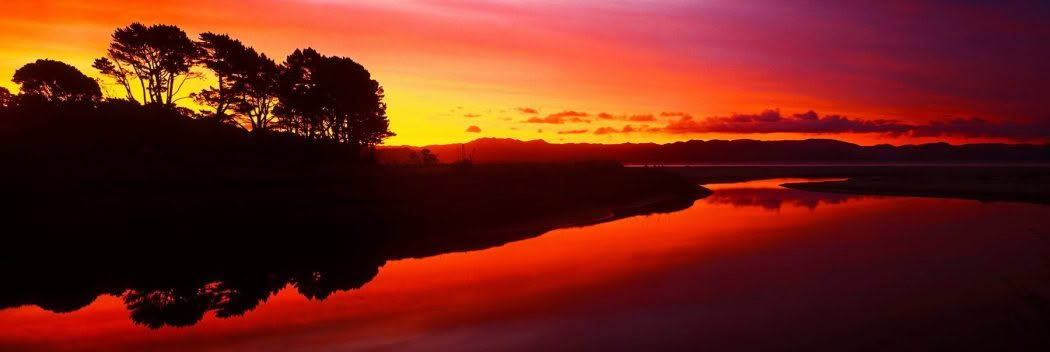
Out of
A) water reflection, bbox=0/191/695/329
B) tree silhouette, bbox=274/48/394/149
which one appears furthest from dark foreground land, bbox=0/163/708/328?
tree silhouette, bbox=274/48/394/149

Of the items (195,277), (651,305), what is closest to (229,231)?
(195,277)

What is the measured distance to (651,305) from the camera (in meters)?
17.2

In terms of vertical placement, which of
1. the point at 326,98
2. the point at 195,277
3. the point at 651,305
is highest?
the point at 326,98

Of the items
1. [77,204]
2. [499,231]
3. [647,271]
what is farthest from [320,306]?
[77,204]

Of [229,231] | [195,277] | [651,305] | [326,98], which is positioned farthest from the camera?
[326,98]

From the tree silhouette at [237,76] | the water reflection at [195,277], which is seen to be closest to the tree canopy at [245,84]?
the tree silhouette at [237,76]

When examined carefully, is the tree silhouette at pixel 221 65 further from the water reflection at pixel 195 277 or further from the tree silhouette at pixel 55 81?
the water reflection at pixel 195 277

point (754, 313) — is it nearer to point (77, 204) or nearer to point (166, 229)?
point (166, 229)

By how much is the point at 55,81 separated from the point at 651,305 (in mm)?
56149

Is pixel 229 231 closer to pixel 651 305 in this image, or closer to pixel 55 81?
pixel 651 305

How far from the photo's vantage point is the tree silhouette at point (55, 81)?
48469 millimetres

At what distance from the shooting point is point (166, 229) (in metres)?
25.8

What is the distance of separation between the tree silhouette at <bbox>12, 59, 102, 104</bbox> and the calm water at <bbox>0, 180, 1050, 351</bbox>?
137 feet

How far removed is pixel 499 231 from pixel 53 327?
70.6ft
